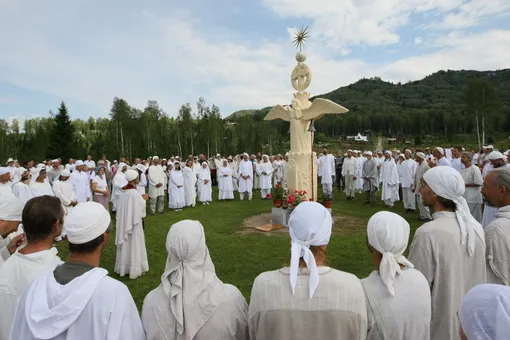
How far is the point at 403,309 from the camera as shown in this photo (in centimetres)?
191

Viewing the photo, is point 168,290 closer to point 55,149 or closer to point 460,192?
point 460,192

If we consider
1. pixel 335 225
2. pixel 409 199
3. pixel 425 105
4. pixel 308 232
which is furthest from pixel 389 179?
pixel 425 105

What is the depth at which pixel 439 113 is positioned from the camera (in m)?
71.2

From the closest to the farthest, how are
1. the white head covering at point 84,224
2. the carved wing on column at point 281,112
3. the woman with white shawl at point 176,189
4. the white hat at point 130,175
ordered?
the white head covering at point 84,224 < the white hat at point 130,175 < the carved wing on column at point 281,112 < the woman with white shawl at point 176,189

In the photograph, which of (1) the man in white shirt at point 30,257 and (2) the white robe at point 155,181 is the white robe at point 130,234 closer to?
(1) the man in white shirt at point 30,257

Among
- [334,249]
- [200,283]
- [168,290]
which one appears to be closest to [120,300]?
[168,290]

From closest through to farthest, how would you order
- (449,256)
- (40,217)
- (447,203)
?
1. (40,217)
2. (449,256)
3. (447,203)

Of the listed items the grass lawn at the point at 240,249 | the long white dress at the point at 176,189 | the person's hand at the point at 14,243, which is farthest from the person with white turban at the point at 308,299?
the long white dress at the point at 176,189

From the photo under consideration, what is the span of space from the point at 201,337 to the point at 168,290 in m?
0.31

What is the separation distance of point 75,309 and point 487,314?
1680 millimetres

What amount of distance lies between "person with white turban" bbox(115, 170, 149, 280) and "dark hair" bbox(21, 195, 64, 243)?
12.8 ft

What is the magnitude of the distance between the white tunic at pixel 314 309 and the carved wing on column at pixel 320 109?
7.66 metres

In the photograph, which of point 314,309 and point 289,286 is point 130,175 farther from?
point 314,309

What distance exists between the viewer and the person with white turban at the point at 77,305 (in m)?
1.62
